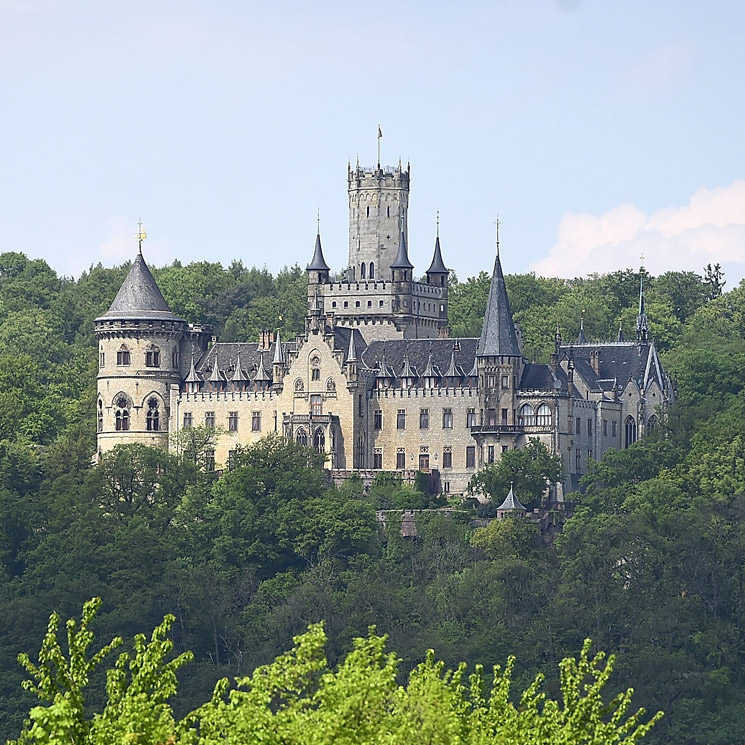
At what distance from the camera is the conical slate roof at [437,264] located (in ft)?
396

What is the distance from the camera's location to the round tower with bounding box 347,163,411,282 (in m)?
120

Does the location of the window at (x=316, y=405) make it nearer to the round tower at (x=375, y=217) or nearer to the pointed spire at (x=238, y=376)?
the pointed spire at (x=238, y=376)

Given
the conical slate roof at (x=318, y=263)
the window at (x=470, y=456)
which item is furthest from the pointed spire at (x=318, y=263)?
the window at (x=470, y=456)

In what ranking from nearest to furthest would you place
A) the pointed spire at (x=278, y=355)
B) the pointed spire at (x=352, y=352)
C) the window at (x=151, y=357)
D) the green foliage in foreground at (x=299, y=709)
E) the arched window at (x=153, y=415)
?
the green foliage in foreground at (x=299, y=709) < the pointed spire at (x=352, y=352) < the pointed spire at (x=278, y=355) < the arched window at (x=153, y=415) < the window at (x=151, y=357)

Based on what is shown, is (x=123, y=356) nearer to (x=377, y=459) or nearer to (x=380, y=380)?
(x=380, y=380)

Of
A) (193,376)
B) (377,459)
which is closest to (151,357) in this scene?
(193,376)

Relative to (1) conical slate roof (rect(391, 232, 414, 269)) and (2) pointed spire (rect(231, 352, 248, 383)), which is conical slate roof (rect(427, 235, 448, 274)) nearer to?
(1) conical slate roof (rect(391, 232, 414, 269))

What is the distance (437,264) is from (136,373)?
53.5ft

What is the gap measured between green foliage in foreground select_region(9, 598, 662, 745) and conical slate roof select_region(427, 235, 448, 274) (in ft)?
259

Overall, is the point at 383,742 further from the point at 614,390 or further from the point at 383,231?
the point at 383,231

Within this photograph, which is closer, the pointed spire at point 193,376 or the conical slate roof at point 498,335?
the conical slate roof at point 498,335

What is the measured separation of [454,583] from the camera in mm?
104125

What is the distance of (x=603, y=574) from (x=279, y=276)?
68.6 m

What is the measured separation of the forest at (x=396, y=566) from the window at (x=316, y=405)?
8.75 ft
